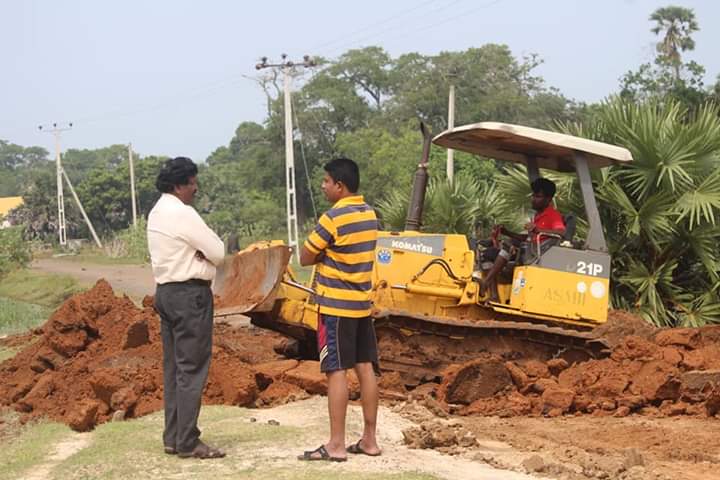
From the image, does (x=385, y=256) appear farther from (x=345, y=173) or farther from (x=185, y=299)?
(x=185, y=299)

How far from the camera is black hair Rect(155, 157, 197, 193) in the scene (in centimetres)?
696

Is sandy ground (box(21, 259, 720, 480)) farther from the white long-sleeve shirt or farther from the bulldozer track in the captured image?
the white long-sleeve shirt

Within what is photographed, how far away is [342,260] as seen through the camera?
22.0 ft

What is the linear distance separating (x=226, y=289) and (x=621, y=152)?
4.18 metres

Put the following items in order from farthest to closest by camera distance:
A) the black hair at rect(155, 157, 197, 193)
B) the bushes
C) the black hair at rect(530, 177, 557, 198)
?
the bushes, the black hair at rect(530, 177, 557, 198), the black hair at rect(155, 157, 197, 193)

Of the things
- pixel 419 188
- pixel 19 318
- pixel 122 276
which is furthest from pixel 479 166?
pixel 419 188

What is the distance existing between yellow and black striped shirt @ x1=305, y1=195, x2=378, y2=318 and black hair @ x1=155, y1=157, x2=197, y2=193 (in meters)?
0.94

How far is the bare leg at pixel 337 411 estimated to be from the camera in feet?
21.8

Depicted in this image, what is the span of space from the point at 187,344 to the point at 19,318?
15195 mm

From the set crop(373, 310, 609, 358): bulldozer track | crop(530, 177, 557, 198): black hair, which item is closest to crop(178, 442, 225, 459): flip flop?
crop(373, 310, 609, 358): bulldozer track

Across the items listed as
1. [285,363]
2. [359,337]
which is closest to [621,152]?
[285,363]

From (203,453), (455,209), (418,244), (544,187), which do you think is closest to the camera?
(203,453)

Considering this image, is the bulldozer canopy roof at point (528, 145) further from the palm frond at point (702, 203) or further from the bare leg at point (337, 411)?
the bare leg at point (337, 411)

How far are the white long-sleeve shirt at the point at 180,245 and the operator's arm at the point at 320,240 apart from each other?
0.59 m
